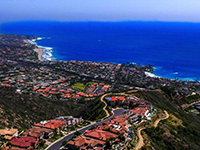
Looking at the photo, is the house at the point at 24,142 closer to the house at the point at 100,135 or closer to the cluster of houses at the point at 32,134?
the cluster of houses at the point at 32,134

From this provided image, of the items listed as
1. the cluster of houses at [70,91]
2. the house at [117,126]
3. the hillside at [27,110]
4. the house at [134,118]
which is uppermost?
the house at [117,126]

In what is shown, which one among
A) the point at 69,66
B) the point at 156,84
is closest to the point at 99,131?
the point at 156,84

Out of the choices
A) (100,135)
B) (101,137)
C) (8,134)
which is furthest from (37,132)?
(101,137)

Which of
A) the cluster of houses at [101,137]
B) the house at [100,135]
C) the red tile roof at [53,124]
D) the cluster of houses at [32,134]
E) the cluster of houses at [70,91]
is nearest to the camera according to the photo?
the cluster of houses at [101,137]

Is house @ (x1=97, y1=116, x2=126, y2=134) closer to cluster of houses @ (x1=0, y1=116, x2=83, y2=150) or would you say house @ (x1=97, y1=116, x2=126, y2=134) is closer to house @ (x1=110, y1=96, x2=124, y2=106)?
cluster of houses @ (x1=0, y1=116, x2=83, y2=150)

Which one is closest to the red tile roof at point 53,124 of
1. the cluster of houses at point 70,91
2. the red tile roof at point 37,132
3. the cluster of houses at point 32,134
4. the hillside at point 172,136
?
the cluster of houses at point 32,134

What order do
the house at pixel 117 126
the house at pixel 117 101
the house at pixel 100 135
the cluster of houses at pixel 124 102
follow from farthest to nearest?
the house at pixel 117 101 → the cluster of houses at pixel 124 102 → the house at pixel 117 126 → the house at pixel 100 135

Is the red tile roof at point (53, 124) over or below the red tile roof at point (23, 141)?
below
